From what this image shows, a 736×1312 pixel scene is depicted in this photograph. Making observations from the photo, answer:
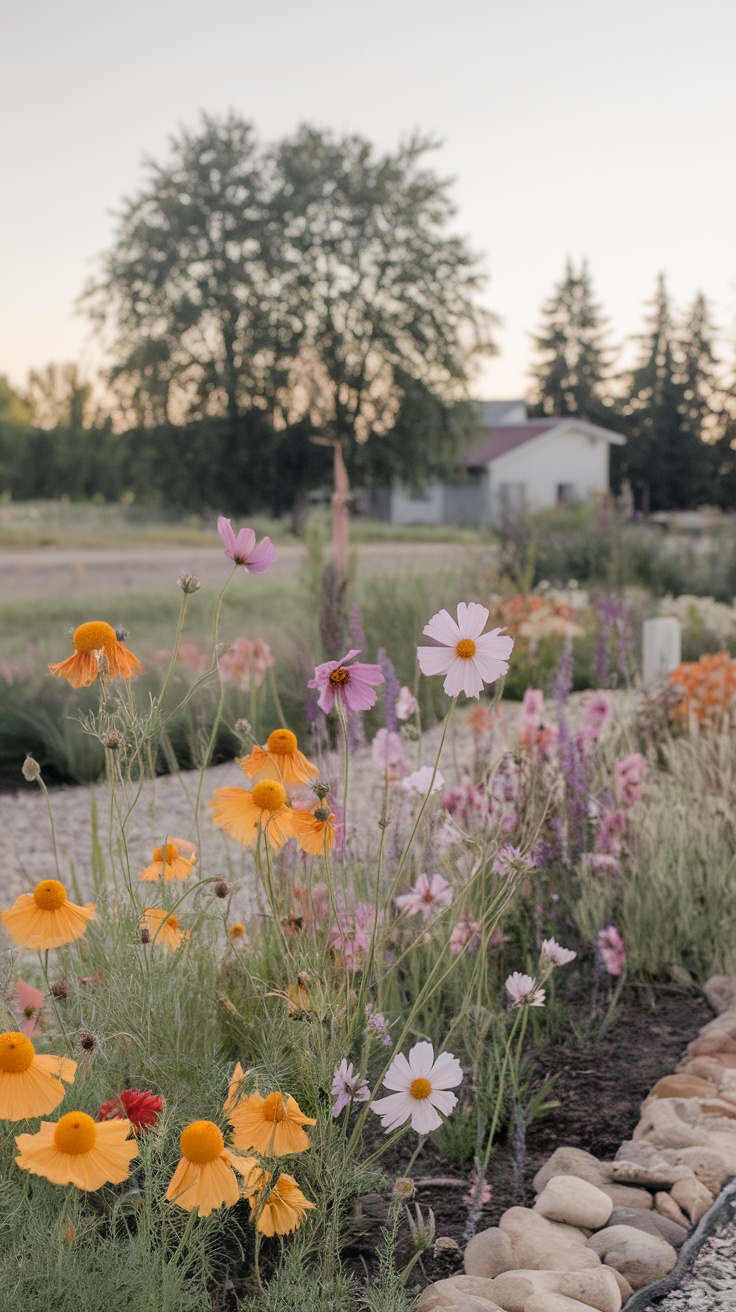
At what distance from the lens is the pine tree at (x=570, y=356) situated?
143 ft

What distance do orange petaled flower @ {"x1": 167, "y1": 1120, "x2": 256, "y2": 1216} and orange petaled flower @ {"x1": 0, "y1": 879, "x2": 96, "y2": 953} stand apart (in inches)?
15.9

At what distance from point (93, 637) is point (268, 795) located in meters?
0.33

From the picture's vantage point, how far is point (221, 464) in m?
28.2

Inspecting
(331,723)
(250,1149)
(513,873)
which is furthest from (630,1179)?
(331,723)

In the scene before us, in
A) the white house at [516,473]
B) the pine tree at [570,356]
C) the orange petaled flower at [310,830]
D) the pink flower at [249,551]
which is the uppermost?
the pine tree at [570,356]

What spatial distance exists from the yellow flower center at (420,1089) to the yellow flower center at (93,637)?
2.36 feet

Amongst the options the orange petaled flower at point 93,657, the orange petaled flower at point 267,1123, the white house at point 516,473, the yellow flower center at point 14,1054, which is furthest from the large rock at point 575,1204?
the white house at point 516,473

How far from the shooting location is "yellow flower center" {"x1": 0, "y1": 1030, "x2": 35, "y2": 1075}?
1315 mm

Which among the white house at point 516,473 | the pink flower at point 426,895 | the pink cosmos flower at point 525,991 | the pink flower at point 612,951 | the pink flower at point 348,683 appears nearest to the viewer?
the pink flower at point 348,683

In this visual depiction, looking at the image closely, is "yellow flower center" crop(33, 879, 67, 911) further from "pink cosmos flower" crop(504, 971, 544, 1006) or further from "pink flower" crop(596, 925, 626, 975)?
"pink flower" crop(596, 925, 626, 975)

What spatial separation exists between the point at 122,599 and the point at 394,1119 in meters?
11.0

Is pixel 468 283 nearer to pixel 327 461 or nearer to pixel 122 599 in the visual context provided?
pixel 327 461

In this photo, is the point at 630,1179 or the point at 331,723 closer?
the point at 630,1179

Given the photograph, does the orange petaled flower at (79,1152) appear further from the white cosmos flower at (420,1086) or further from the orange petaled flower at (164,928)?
the orange petaled flower at (164,928)
